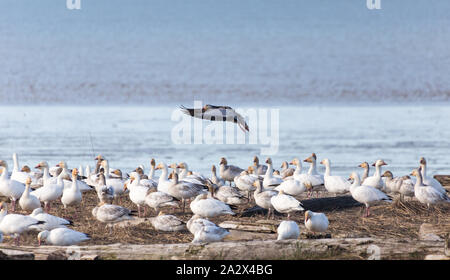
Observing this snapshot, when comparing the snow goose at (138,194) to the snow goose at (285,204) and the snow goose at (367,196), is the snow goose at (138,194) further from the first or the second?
the snow goose at (367,196)

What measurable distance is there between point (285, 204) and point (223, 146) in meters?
13.6

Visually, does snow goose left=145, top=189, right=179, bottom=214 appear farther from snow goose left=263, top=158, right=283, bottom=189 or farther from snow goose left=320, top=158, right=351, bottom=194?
snow goose left=320, top=158, right=351, bottom=194

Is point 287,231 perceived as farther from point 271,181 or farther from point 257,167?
point 257,167

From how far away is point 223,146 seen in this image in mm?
24969

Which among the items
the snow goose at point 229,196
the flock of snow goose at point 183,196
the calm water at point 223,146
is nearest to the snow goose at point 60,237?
the flock of snow goose at point 183,196

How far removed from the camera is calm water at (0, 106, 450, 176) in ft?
68.6

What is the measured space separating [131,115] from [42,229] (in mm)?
25629

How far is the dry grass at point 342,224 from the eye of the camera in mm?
10383

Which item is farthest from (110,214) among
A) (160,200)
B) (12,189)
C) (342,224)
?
(342,224)

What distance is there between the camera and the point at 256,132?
94.9ft

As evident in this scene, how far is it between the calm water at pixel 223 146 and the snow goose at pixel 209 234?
9385 millimetres

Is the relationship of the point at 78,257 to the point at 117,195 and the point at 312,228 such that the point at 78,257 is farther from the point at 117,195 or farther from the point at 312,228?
the point at 117,195

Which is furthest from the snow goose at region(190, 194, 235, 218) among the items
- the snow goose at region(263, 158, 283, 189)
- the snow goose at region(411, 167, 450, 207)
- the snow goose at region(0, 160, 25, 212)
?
the snow goose at region(0, 160, 25, 212)
